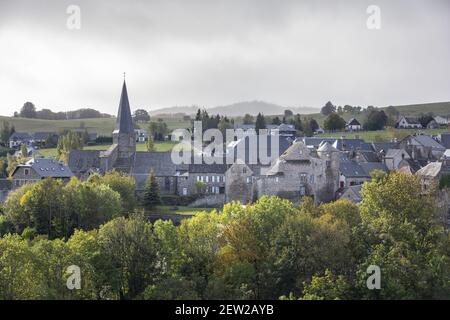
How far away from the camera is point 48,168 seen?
238 ft

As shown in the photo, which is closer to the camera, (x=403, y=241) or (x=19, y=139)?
(x=403, y=241)

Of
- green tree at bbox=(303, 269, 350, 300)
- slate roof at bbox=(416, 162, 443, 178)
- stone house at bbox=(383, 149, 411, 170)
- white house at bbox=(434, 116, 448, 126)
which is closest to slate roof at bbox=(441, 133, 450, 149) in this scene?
stone house at bbox=(383, 149, 411, 170)

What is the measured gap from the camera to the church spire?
259ft

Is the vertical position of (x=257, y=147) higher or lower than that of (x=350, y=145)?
higher

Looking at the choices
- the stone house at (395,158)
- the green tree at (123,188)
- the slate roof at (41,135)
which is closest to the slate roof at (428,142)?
the stone house at (395,158)

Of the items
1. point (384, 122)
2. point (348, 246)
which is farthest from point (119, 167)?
point (384, 122)

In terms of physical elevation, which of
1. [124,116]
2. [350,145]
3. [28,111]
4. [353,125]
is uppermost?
[28,111]

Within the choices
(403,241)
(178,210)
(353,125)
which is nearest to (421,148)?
(353,125)

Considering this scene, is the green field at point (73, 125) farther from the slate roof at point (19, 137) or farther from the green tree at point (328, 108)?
the green tree at point (328, 108)

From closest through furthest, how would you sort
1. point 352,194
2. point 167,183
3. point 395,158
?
point 352,194 → point 167,183 → point 395,158

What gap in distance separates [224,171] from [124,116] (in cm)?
1474

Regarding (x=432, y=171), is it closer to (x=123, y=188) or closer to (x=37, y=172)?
(x=123, y=188)

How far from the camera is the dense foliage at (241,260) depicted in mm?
31594
